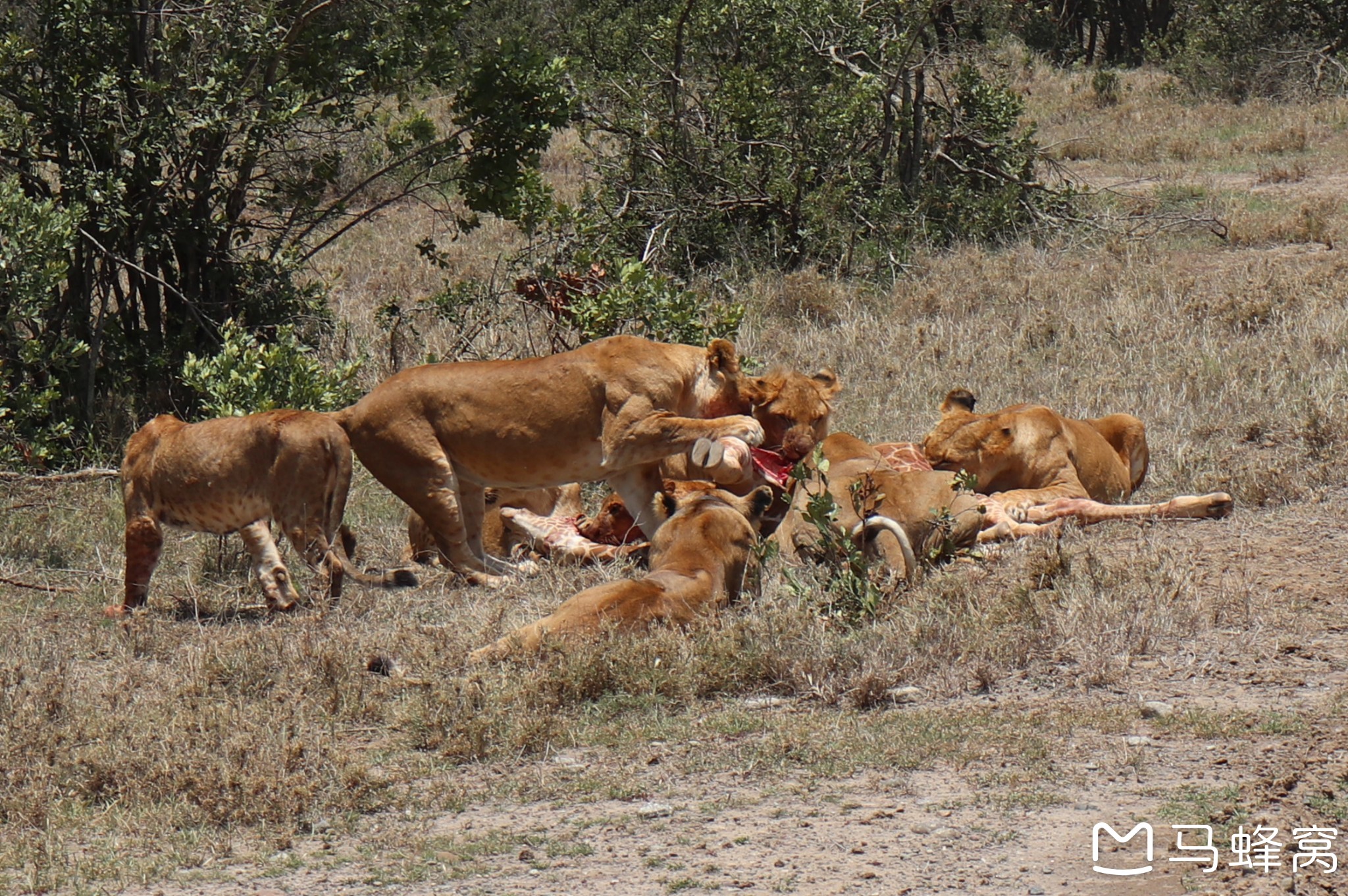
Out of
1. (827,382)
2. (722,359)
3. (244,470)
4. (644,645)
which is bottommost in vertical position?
(644,645)

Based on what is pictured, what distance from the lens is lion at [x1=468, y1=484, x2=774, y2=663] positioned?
6.45 metres

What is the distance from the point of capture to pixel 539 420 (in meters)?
8.18

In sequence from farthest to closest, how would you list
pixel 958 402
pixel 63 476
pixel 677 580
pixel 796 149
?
1. pixel 796 149
2. pixel 63 476
3. pixel 958 402
4. pixel 677 580

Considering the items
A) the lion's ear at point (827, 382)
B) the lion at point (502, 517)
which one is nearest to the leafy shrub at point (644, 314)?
the lion at point (502, 517)

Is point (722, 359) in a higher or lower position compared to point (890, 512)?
higher

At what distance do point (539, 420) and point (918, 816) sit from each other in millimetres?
3824

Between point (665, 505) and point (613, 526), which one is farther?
point (613, 526)

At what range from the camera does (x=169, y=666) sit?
6.83m

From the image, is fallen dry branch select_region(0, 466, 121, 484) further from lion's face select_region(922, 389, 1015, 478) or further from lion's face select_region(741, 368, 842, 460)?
lion's face select_region(922, 389, 1015, 478)

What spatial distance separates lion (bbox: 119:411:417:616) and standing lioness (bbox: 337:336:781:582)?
0.54m

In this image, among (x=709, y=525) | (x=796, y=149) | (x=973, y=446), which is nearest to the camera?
(x=709, y=525)

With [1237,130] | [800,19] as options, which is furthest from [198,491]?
[1237,130]

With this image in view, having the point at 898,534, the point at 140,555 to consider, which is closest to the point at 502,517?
the point at 140,555

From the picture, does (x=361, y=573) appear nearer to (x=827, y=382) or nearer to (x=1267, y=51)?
(x=827, y=382)
